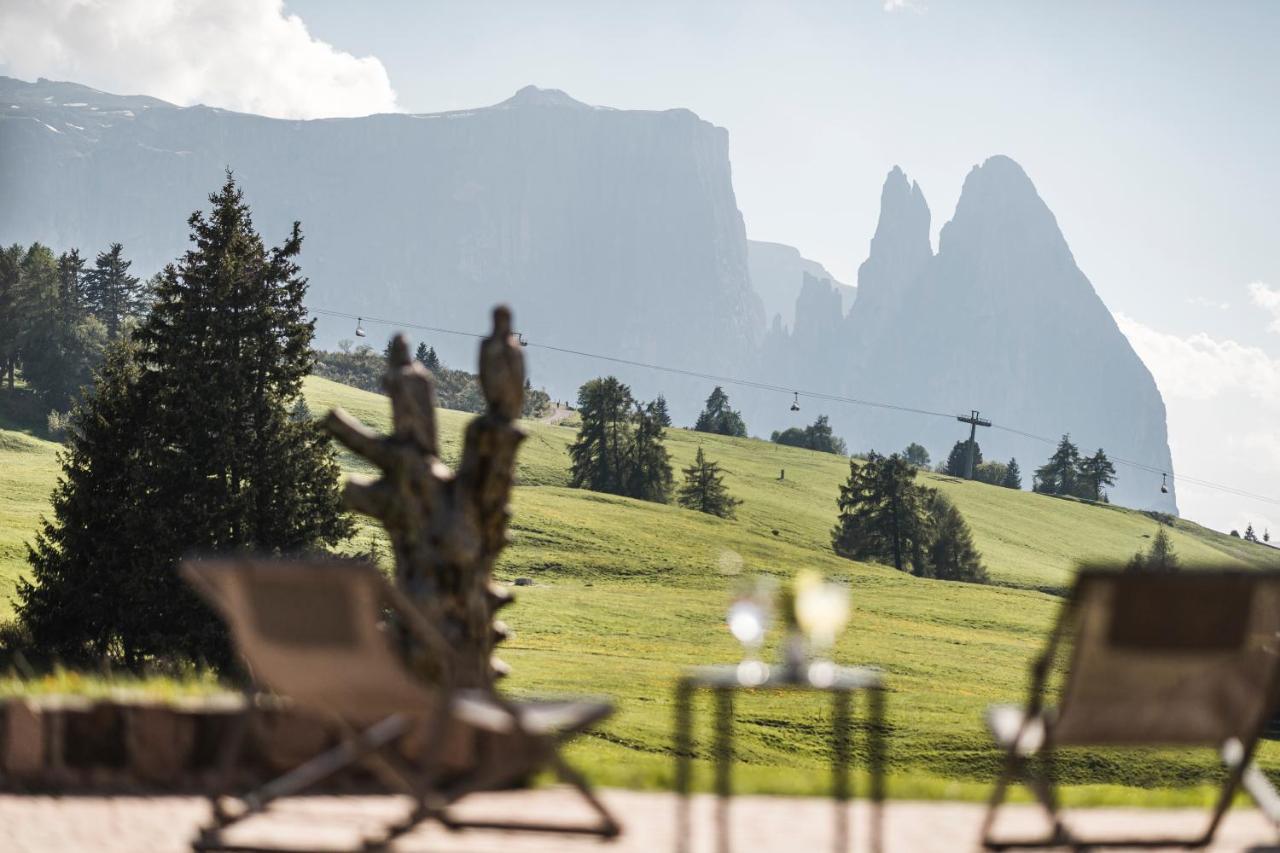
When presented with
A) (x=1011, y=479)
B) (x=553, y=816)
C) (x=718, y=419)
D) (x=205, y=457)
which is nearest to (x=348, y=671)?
(x=553, y=816)

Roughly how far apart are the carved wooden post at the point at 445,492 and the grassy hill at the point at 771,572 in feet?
3.83

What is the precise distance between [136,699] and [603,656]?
26.1 metres

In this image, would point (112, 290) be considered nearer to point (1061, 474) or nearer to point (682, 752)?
point (1061, 474)

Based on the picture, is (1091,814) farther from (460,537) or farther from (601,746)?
(601,746)

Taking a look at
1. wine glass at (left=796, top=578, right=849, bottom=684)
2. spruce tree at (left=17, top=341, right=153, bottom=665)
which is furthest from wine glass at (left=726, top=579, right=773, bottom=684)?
spruce tree at (left=17, top=341, right=153, bottom=665)

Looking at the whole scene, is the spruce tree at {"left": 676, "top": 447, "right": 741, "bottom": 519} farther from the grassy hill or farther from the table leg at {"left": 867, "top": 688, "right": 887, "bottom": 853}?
the table leg at {"left": 867, "top": 688, "right": 887, "bottom": 853}

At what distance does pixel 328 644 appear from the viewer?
3957 millimetres

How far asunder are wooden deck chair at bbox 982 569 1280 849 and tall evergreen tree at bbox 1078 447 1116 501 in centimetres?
10248

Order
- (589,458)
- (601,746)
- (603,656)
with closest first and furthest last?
(601,746)
(603,656)
(589,458)

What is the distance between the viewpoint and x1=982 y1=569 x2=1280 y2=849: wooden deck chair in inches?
146

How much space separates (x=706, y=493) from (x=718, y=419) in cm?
4879

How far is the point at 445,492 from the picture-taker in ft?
21.2

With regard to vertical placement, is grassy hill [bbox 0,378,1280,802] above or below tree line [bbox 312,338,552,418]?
below

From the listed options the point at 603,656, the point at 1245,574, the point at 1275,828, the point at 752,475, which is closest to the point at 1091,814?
Result: the point at 1275,828
